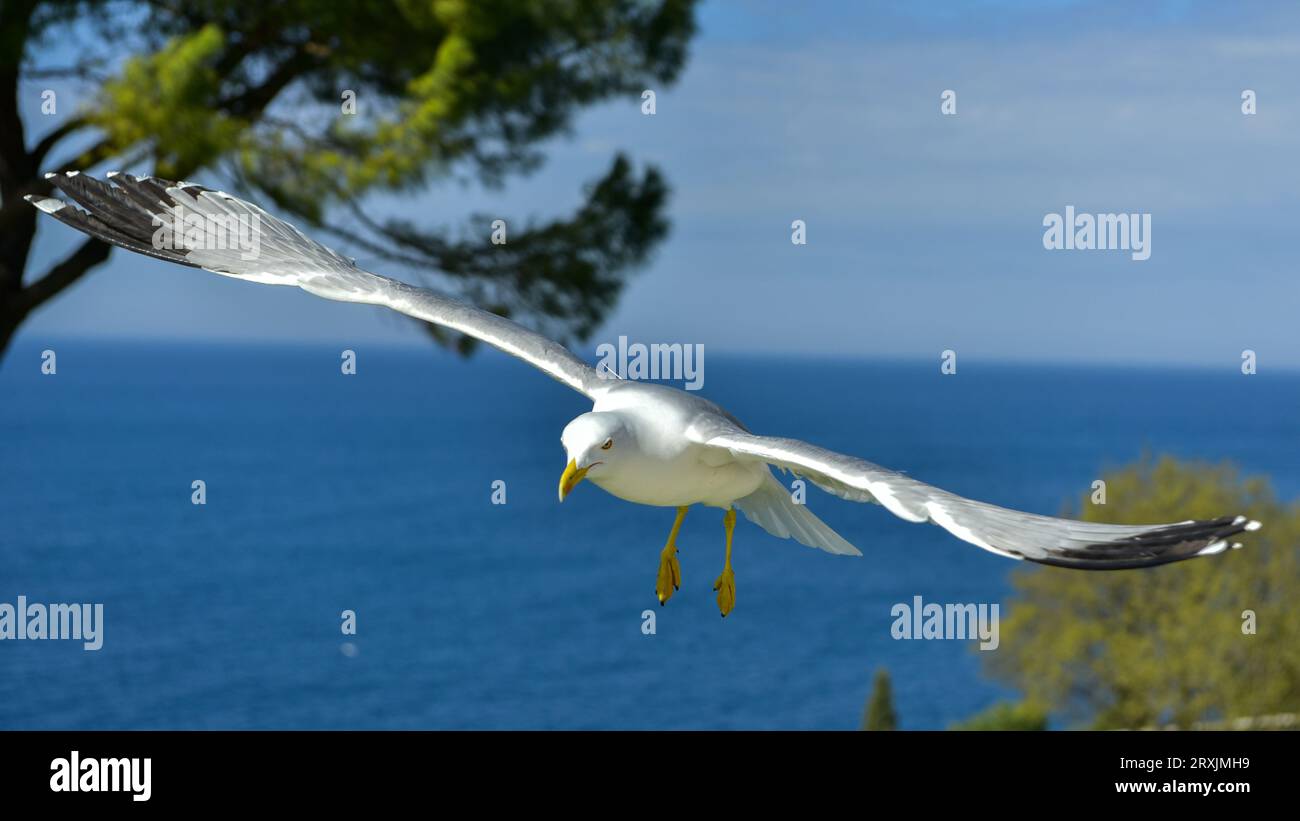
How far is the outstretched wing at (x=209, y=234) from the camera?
4.40 meters

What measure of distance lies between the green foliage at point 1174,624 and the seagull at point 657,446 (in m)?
17.3

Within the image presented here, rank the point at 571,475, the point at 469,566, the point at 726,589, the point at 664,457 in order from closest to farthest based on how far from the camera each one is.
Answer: the point at 571,475 → the point at 664,457 → the point at 726,589 → the point at 469,566

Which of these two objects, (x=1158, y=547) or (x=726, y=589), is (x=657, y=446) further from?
(x=1158, y=547)

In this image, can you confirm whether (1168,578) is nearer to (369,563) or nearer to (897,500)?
(897,500)

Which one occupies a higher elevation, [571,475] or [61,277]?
[61,277]

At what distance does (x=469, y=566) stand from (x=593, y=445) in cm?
6217

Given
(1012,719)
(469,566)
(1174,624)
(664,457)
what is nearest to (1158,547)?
(664,457)

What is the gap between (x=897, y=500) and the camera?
2.99 metres

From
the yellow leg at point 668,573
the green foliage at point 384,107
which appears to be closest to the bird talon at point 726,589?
the yellow leg at point 668,573

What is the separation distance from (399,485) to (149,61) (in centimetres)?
6926

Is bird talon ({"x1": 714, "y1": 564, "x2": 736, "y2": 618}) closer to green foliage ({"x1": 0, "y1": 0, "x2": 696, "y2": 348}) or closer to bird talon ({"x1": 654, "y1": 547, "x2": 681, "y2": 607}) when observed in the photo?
bird talon ({"x1": 654, "y1": 547, "x2": 681, "y2": 607})

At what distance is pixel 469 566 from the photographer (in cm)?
6450

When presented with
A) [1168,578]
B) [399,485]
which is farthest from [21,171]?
[399,485]

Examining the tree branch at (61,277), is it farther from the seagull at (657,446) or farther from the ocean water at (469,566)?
the ocean water at (469,566)
